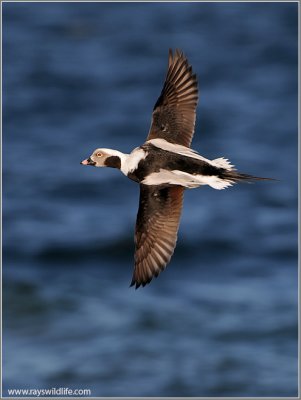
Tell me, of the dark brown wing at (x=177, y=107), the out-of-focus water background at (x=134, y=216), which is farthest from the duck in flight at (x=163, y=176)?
the out-of-focus water background at (x=134, y=216)

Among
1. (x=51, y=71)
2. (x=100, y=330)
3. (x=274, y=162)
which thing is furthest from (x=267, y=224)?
(x=51, y=71)

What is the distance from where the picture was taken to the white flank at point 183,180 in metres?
5.35

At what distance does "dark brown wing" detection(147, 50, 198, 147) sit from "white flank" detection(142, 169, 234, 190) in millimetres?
475

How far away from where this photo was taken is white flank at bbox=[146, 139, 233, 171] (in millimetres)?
5457

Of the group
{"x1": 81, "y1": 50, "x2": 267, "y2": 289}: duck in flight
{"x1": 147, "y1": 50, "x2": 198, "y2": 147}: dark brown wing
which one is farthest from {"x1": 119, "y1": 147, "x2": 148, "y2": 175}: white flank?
{"x1": 147, "y1": 50, "x2": 198, "y2": 147}: dark brown wing

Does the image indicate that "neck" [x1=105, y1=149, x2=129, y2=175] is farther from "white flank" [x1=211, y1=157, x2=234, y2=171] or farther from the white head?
"white flank" [x1=211, y1=157, x2=234, y2=171]

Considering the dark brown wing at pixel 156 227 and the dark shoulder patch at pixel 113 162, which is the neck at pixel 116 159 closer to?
the dark shoulder patch at pixel 113 162

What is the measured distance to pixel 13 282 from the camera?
16.4 metres

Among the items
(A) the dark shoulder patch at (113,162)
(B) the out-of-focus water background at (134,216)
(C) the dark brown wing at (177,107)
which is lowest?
(A) the dark shoulder patch at (113,162)

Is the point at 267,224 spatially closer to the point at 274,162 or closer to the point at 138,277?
the point at 274,162

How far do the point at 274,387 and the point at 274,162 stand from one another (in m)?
5.55

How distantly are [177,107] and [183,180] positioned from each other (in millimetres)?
880

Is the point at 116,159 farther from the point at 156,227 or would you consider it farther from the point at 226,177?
the point at 226,177

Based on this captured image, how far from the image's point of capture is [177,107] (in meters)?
6.20
